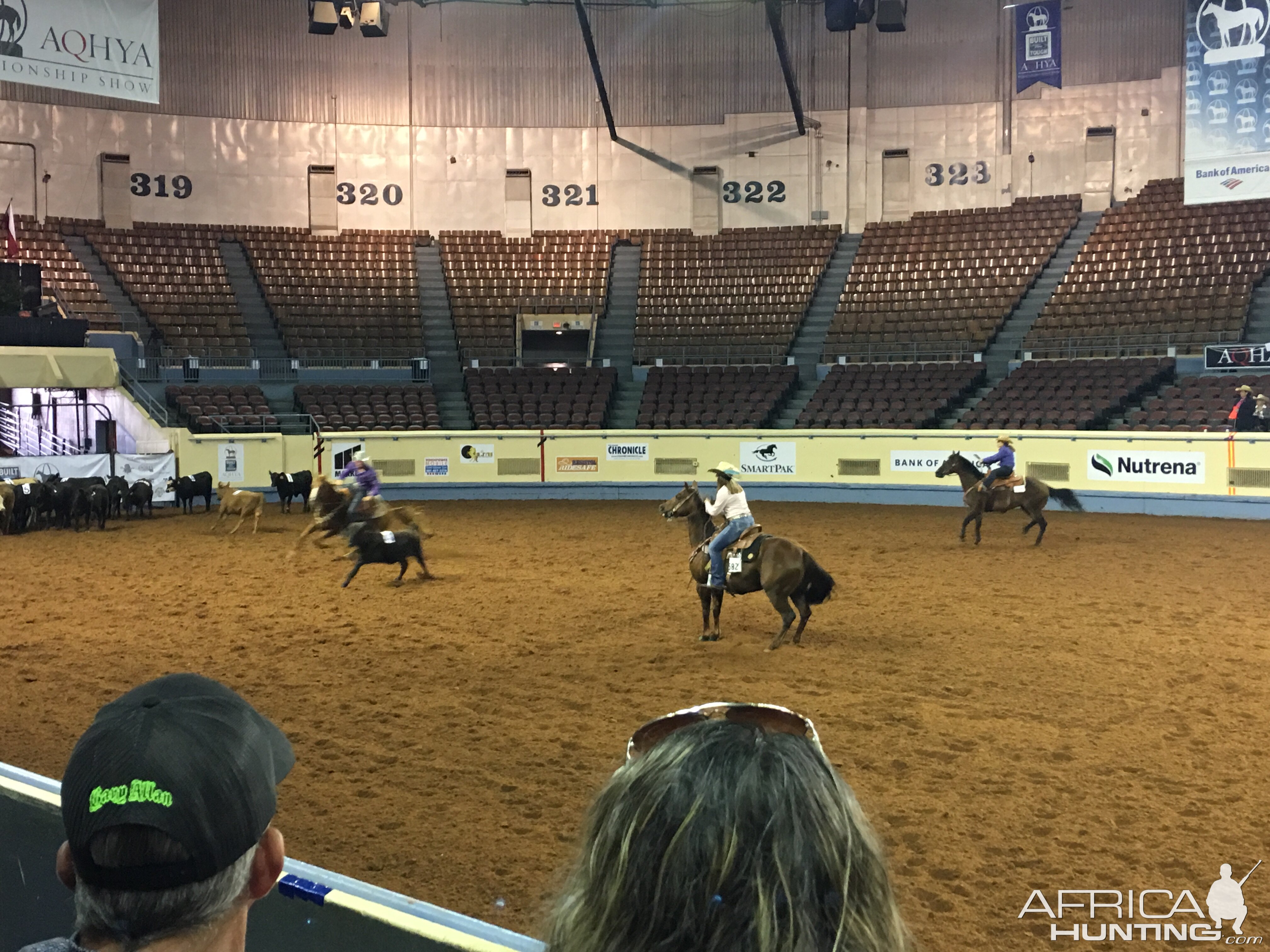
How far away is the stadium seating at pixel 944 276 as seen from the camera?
32406 mm

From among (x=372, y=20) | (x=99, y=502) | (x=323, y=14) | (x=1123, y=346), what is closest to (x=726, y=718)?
(x=99, y=502)

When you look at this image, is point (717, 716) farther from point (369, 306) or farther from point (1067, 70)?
point (1067, 70)

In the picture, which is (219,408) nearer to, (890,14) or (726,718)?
(890,14)

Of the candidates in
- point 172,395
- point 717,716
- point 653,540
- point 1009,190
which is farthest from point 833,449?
point 717,716

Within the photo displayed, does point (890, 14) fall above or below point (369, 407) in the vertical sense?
above

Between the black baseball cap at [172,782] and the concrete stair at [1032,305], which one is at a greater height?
the concrete stair at [1032,305]

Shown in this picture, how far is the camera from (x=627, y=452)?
95.8 feet

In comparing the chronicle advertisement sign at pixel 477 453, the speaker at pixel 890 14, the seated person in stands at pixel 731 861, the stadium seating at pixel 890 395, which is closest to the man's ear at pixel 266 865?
the seated person in stands at pixel 731 861

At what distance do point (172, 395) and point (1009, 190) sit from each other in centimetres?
2879

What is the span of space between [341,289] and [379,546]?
74.9 ft

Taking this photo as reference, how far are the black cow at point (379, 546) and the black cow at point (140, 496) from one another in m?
11.0

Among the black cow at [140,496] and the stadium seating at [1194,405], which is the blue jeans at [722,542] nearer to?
the stadium seating at [1194,405]

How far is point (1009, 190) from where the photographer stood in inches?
1442

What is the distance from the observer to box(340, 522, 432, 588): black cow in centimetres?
1538
